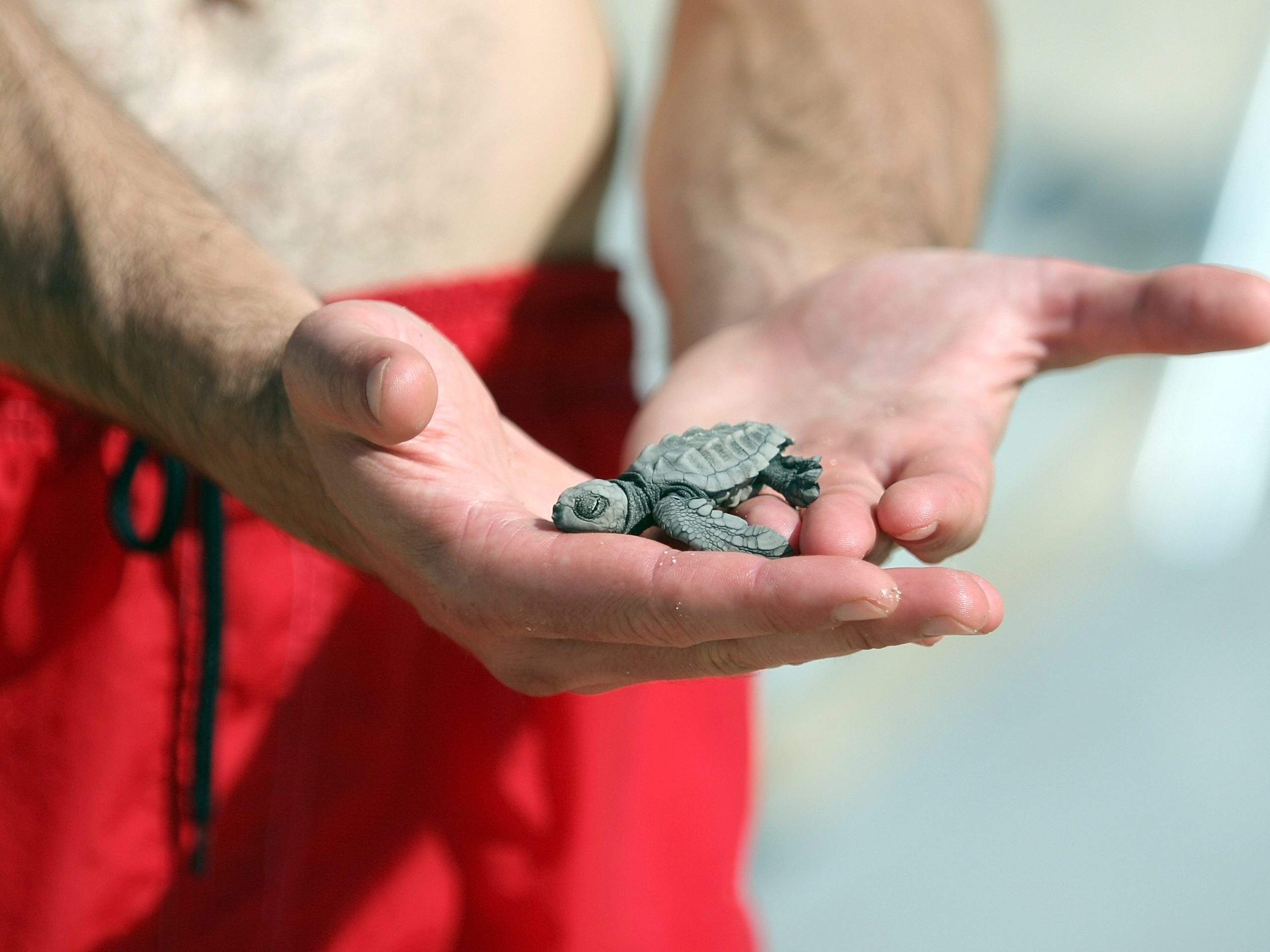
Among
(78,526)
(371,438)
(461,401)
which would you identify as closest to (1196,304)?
(461,401)

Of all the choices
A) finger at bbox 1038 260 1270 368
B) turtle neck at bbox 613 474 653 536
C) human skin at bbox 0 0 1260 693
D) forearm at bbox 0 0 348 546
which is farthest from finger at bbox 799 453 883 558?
forearm at bbox 0 0 348 546

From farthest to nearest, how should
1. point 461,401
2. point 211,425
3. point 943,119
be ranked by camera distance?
point 943,119 → point 211,425 → point 461,401

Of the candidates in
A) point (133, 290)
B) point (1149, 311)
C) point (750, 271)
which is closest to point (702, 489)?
point (1149, 311)

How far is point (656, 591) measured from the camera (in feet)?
3.56

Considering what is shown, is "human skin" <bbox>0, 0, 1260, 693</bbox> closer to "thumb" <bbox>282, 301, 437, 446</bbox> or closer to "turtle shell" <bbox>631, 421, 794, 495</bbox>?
"thumb" <bbox>282, 301, 437, 446</bbox>

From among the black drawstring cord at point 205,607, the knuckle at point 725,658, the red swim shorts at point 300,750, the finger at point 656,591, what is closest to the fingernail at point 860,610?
the finger at point 656,591

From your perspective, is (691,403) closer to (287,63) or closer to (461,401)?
(461,401)

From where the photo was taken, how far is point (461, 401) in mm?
1389

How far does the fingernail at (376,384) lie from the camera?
1.11 m

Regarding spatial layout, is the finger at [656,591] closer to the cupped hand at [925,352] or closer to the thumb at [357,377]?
the thumb at [357,377]

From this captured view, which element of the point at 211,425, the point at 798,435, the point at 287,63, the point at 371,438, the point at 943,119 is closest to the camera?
the point at 371,438

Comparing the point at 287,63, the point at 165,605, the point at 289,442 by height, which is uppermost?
the point at 287,63

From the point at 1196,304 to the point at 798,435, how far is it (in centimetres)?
66

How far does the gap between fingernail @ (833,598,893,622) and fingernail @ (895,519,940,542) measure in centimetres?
35
